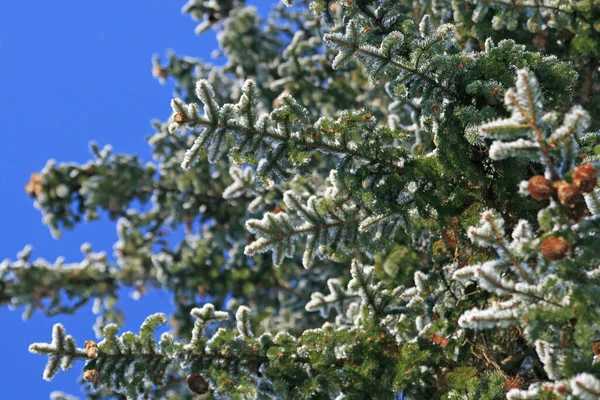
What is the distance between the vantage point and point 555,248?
3.09 m

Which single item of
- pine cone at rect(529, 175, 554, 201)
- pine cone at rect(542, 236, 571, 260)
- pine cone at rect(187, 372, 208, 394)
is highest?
pine cone at rect(529, 175, 554, 201)

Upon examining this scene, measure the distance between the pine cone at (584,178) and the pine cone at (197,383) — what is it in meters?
2.78

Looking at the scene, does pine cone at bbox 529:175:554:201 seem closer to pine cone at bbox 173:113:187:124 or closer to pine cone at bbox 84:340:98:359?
pine cone at bbox 173:113:187:124

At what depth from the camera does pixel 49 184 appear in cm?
973

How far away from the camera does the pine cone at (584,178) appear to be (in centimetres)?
304

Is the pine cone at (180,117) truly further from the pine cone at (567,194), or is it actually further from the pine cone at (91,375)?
the pine cone at (567,194)

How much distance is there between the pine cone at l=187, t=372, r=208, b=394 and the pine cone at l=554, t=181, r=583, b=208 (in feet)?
8.79

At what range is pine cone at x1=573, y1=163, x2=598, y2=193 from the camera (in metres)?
3.04

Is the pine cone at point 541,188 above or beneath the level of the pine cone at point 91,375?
beneath

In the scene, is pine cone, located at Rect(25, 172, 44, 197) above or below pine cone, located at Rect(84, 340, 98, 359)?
above

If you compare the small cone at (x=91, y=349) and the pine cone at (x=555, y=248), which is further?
the small cone at (x=91, y=349)

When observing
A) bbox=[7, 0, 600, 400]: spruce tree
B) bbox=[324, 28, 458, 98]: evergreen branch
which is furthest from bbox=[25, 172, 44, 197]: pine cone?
bbox=[324, 28, 458, 98]: evergreen branch

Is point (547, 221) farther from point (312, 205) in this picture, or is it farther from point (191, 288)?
point (191, 288)

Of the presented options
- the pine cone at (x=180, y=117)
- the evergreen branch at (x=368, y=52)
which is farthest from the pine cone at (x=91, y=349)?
the evergreen branch at (x=368, y=52)
